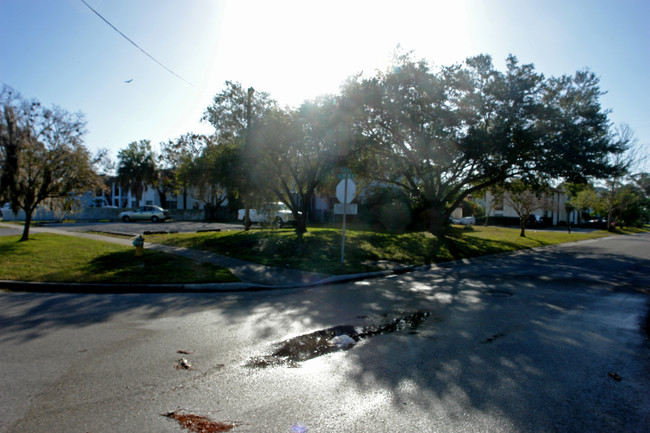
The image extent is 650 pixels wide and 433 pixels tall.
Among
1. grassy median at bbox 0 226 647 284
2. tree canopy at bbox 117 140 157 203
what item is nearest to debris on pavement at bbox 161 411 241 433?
grassy median at bbox 0 226 647 284

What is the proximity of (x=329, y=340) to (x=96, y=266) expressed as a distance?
352 inches

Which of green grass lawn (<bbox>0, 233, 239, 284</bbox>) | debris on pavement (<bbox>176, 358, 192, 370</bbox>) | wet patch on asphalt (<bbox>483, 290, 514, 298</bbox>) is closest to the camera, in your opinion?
debris on pavement (<bbox>176, 358, 192, 370</bbox>)

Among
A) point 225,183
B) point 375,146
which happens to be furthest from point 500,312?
point 375,146

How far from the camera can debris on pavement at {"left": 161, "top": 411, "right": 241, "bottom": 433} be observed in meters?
3.13

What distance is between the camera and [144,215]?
3816cm

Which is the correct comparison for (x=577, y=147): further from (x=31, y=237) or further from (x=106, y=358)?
(x=31, y=237)

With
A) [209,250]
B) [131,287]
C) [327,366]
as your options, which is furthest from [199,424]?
[209,250]

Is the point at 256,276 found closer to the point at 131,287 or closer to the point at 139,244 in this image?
the point at 131,287

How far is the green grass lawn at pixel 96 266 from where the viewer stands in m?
9.76

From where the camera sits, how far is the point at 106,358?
4.74 metres

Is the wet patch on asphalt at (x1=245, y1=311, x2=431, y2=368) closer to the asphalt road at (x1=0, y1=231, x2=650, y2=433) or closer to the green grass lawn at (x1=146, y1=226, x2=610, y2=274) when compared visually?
the asphalt road at (x1=0, y1=231, x2=650, y2=433)

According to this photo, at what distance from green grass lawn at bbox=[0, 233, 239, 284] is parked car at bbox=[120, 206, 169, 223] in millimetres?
23454

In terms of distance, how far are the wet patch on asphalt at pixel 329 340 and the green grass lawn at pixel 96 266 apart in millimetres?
4790

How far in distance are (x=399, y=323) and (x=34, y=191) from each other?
1694 cm
